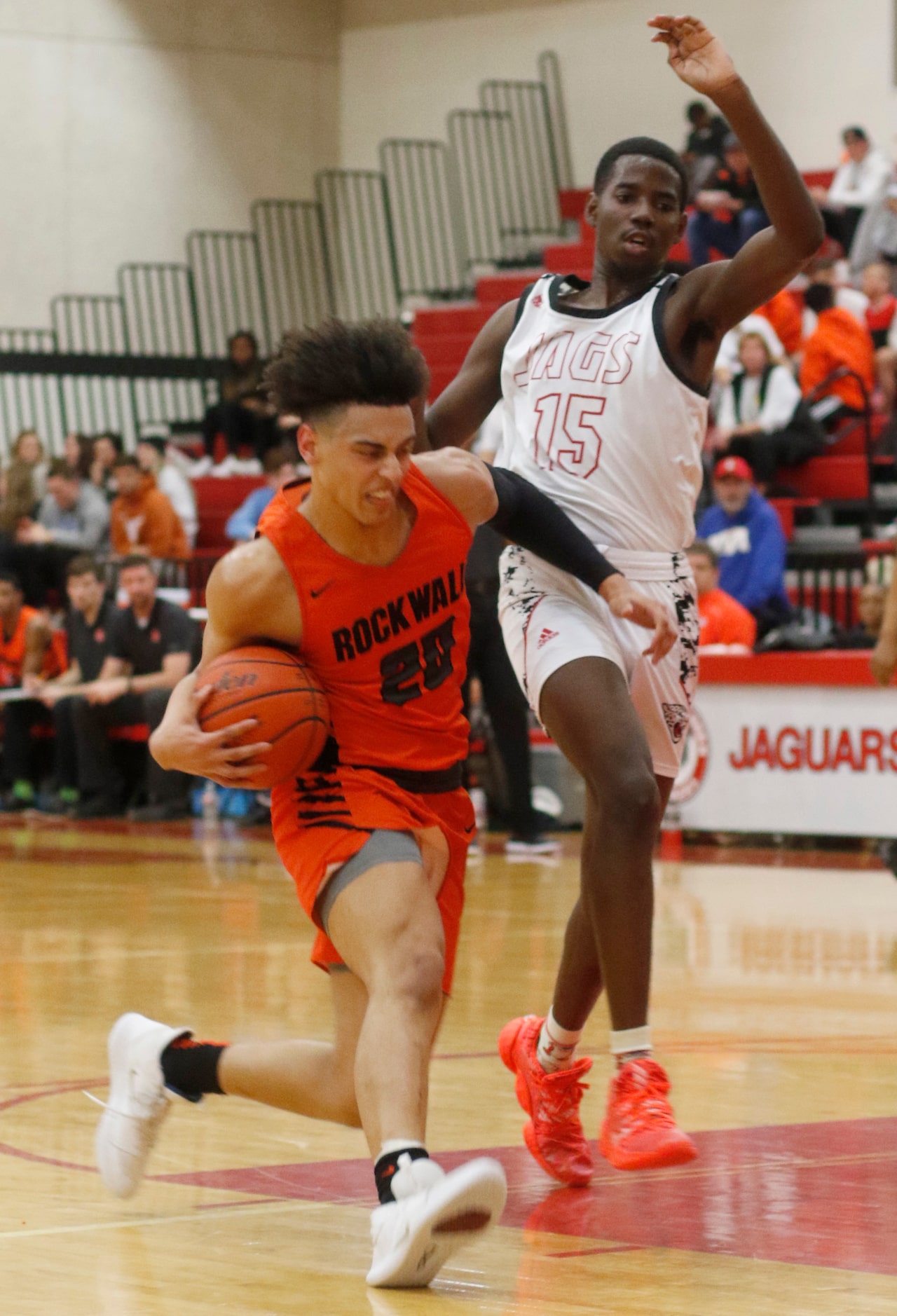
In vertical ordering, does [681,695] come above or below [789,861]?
above

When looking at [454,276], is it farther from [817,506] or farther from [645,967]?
[645,967]

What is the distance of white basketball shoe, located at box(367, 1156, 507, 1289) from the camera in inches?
129

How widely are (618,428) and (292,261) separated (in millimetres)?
17734

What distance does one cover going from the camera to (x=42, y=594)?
52.3 feet

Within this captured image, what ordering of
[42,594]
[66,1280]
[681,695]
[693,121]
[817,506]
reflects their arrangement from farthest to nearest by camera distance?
[693,121], [42,594], [817,506], [681,695], [66,1280]

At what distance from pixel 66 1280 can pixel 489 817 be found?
31.1ft

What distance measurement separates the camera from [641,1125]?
4.04 m

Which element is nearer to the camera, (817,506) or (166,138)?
(817,506)

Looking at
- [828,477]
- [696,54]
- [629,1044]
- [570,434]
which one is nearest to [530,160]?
[828,477]

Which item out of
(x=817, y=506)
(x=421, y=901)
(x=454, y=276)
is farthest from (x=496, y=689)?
(x=454, y=276)

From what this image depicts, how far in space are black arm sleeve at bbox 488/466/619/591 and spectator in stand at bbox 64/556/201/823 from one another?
8.82m

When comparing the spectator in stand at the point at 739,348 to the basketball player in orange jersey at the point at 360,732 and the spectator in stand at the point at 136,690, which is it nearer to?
the spectator in stand at the point at 136,690

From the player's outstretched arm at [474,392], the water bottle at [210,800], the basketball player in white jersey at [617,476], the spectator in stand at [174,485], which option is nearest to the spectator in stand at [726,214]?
the spectator in stand at [174,485]

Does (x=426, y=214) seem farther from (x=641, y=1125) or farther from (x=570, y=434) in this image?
(x=641, y=1125)
